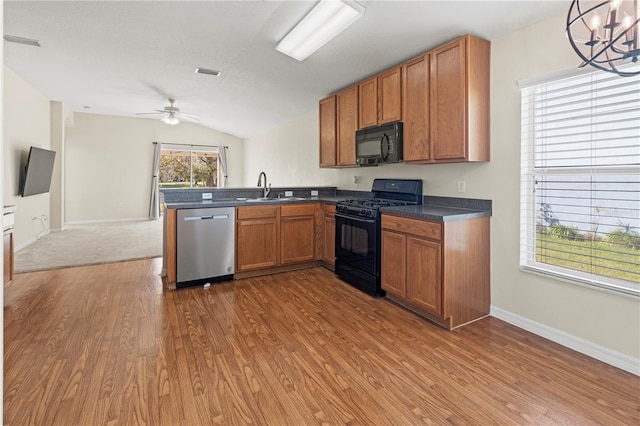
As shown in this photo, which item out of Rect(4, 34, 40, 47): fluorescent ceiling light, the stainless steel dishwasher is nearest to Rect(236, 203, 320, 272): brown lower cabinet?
the stainless steel dishwasher

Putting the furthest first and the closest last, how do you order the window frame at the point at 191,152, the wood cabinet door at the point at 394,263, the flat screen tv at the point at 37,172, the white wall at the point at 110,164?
the window frame at the point at 191,152 → the white wall at the point at 110,164 → the flat screen tv at the point at 37,172 → the wood cabinet door at the point at 394,263

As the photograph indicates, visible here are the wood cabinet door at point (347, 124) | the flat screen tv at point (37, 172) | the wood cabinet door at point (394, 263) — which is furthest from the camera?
the flat screen tv at point (37, 172)

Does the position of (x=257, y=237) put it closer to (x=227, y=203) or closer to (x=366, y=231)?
(x=227, y=203)

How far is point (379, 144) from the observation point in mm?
3596

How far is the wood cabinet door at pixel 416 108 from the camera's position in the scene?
3062 mm

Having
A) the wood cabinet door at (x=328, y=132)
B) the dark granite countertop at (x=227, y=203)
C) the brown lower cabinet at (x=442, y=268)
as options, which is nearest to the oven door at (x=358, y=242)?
the brown lower cabinet at (x=442, y=268)

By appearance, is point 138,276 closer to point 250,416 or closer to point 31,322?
point 31,322

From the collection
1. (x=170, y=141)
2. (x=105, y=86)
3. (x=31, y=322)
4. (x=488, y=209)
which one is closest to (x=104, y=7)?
(x=31, y=322)

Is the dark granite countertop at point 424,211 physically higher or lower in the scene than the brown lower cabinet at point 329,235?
higher

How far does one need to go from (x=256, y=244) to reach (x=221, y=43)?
2249 mm

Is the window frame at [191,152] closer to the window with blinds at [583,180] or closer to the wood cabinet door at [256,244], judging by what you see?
the wood cabinet door at [256,244]

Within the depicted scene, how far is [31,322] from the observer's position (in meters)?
2.72

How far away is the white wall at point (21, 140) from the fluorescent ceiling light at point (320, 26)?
4.09 m

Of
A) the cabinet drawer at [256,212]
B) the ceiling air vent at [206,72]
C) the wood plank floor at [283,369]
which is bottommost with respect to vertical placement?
the wood plank floor at [283,369]
